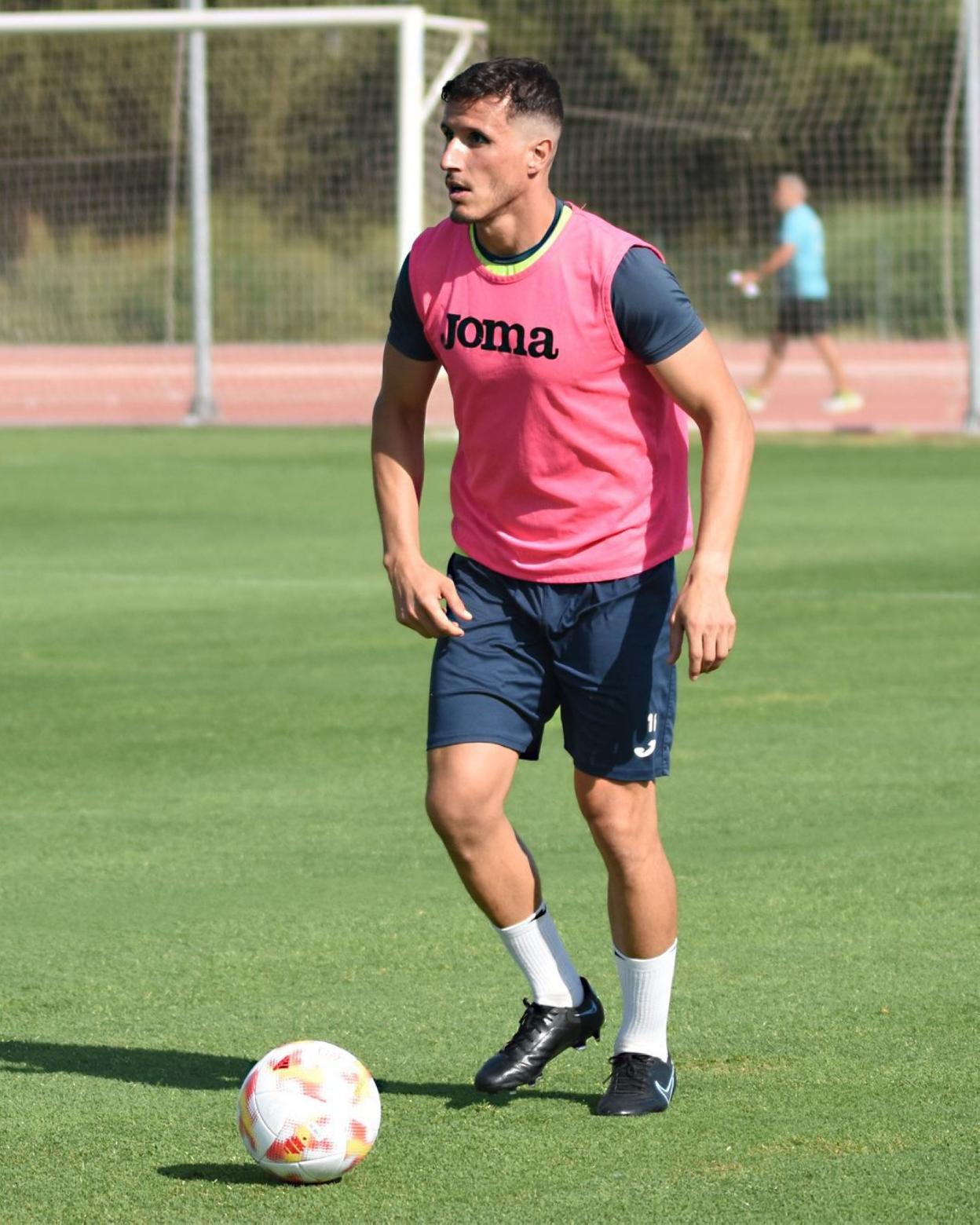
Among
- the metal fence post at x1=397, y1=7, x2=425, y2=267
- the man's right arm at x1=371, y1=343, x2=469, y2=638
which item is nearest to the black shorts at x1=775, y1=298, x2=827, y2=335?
the metal fence post at x1=397, y1=7, x2=425, y2=267

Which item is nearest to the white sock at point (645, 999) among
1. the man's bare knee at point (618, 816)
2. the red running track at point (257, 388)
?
the man's bare knee at point (618, 816)

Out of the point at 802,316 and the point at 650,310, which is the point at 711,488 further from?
the point at 802,316

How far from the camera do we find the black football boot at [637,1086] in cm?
476

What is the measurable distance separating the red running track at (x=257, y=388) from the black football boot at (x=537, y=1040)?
1988 centimetres

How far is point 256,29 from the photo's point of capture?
21.6 metres

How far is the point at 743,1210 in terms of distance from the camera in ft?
13.7

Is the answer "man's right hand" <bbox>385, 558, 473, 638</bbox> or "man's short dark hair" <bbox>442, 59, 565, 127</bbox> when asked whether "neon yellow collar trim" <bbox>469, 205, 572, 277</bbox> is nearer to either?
"man's short dark hair" <bbox>442, 59, 565, 127</bbox>

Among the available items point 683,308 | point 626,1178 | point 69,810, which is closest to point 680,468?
point 683,308

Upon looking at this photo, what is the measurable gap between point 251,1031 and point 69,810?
2480 mm

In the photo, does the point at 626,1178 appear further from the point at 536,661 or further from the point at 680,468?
the point at 680,468

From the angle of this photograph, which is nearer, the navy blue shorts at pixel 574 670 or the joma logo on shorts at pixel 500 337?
the joma logo on shorts at pixel 500 337

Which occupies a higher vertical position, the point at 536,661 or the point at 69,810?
the point at 536,661

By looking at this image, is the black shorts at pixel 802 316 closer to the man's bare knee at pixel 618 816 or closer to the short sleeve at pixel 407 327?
the short sleeve at pixel 407 327

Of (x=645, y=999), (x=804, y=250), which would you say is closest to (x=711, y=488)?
(x=645, y=999)
